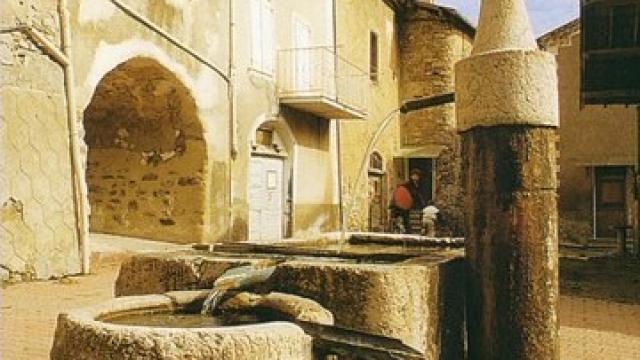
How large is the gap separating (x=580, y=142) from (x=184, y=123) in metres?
11.6

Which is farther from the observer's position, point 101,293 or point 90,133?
point 90,133

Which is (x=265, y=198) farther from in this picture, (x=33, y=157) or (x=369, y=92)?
(x=33, y=157)

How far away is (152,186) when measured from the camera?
11.4 metres

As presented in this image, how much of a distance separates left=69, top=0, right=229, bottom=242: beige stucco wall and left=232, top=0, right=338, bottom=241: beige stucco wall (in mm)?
480

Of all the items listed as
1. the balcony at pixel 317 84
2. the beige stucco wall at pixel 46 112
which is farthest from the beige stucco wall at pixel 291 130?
the beige stucco wall at pixel 46 112

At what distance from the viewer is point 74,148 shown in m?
7.75

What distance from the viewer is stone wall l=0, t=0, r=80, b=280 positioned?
273 inches

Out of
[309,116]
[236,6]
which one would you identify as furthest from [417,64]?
[236,6]

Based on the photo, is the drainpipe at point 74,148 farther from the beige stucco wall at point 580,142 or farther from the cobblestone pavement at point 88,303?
the beige stucco wall at point 580,142

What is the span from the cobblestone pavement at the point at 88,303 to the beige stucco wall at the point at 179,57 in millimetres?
2482

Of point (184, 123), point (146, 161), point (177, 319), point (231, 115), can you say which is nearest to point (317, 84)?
point (231, 115)

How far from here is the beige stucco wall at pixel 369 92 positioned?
666 inches

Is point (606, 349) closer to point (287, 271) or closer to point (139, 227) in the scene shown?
point (287, 271)

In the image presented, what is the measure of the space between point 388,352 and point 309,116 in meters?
12.6
